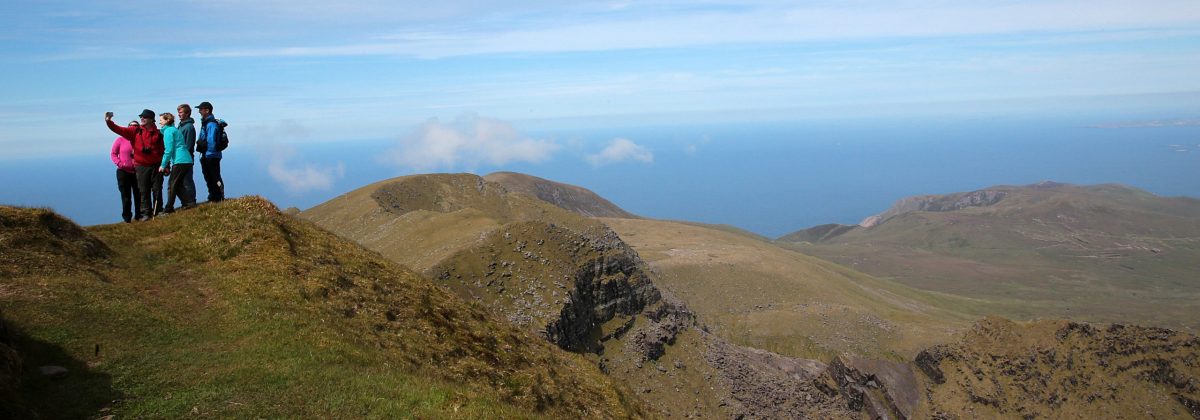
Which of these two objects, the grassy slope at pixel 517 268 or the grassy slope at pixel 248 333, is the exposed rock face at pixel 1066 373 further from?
the grassy slope at pixel 248 333

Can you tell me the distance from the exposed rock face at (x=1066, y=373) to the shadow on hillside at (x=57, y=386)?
344 feet

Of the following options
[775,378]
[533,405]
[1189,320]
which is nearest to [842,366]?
[775,378]

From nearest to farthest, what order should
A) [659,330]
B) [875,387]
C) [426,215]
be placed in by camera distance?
[659,330] → [875,387] → [426,215]

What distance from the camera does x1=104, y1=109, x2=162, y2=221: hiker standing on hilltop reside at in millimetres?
25969

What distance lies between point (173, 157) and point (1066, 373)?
383 feet

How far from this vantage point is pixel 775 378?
3583 inches

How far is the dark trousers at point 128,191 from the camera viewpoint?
27.1 metres

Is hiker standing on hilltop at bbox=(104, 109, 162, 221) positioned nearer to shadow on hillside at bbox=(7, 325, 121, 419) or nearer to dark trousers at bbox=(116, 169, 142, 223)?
dark trousers at bbox=(116, 169, 142, 223)

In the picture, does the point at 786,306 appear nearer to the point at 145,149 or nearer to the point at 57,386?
the point at 145,149

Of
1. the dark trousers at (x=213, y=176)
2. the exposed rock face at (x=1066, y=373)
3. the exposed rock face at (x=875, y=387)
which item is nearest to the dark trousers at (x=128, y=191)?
the dark trousers at (x=213, y=176)

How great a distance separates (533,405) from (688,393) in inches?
2394

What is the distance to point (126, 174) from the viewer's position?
27.2m

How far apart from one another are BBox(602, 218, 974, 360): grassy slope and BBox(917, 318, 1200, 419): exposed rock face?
9.34m

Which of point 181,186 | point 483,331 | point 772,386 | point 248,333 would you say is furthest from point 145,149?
point 772,386
